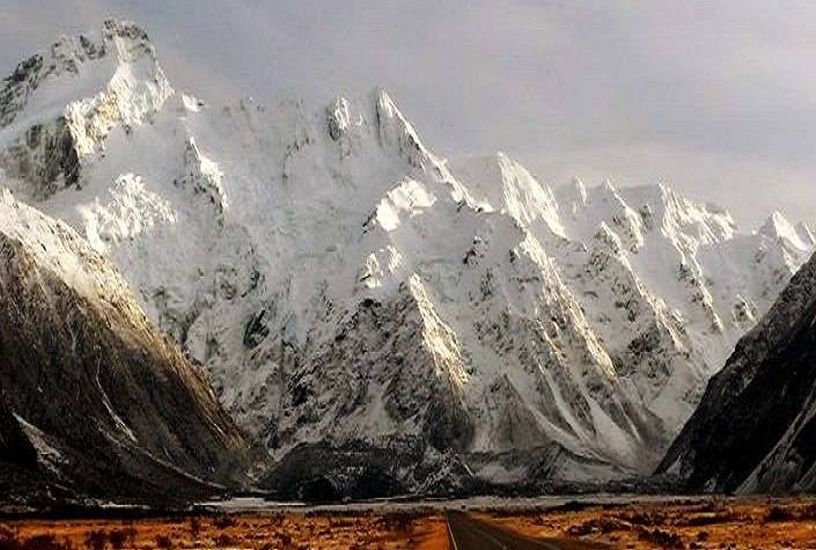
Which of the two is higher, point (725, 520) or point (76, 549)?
point (76, 549)

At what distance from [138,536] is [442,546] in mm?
33095

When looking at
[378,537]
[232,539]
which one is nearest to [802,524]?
[378,537]

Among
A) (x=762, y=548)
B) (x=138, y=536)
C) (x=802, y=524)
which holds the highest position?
(x=762, y=548)

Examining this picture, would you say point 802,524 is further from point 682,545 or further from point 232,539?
point 232,539

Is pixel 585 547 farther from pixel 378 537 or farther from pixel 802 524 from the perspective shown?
pixel 378 537

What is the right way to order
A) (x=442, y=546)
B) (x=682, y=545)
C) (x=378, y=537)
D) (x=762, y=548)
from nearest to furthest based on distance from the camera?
(x=762, y=548) < (x=682, y=545) < (x=442, y=546) < (x=378, y=537)

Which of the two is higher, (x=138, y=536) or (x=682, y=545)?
(x=682, y=545)

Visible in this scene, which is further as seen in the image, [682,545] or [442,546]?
[442,546]

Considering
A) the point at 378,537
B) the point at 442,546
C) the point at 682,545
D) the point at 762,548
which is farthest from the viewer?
the point at 378,537

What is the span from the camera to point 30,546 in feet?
271

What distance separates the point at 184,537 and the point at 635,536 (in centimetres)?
3979

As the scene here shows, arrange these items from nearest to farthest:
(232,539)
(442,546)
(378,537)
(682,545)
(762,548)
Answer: (762,548) < (682,545) < (442,546) < (232,539) < (378,537)

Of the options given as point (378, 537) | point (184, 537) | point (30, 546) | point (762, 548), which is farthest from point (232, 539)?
point (762, 548)

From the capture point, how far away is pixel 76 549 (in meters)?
82.7
